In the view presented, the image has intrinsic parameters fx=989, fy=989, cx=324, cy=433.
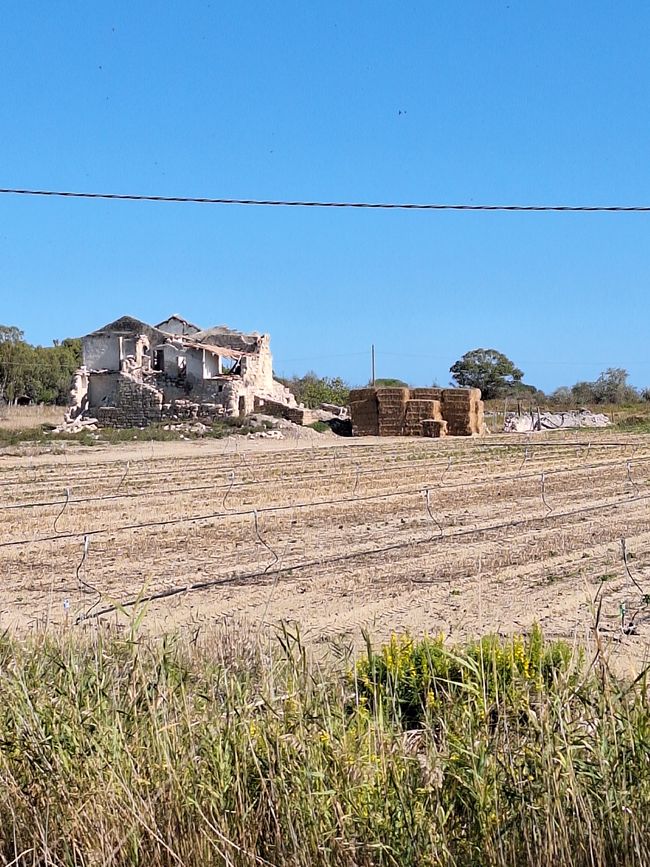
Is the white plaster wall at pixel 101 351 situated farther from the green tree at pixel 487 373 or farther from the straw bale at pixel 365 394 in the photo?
the green tree at pixel 487 373

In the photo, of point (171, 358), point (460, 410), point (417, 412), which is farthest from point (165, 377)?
point (460, 410)

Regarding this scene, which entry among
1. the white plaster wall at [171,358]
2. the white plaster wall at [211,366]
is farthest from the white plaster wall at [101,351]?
the white plaster wall at [211,366]

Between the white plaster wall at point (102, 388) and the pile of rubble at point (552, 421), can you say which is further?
the pile of rubble at point (552, 421)

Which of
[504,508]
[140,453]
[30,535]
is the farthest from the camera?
[140,453]

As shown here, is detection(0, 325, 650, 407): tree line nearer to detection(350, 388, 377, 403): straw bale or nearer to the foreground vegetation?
detection(350, 388, 377, 403): straw bale

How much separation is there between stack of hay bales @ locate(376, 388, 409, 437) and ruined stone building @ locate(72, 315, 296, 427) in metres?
4.69

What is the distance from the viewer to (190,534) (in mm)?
13133

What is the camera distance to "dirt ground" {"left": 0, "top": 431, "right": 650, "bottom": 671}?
8141mm

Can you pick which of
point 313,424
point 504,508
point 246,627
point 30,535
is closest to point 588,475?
point 504,508

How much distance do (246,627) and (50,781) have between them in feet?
12.6

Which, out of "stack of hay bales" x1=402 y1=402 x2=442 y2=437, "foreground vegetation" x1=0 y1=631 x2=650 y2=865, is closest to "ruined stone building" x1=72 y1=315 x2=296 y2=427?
"stack of hay bales" x1=402 y1=402 x2=442 y2=437

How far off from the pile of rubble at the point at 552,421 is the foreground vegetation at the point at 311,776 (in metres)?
49.1

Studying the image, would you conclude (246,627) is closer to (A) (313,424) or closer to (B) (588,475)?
(B) (588,475)

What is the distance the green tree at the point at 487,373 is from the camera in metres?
91.6
